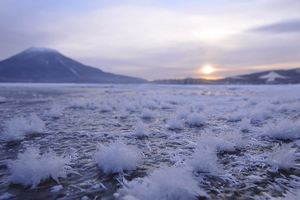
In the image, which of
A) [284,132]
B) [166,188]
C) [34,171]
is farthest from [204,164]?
[284,132]

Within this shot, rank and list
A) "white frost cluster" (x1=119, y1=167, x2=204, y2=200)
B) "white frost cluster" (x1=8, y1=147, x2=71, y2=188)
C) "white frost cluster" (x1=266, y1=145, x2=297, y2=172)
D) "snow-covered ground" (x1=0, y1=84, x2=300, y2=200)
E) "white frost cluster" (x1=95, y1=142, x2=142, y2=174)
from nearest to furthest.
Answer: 1. "white frost cluster" (x1=119, y1=167, x2=204, y2=200)
2. "snow-covered ground" (x1=0, y1=84, x2=300, y2=200)
3. "white frost cluster" (x1=8, y1=147, x2=71, y2=188)
4. "white frost cluster" (x1=95, y1=142, x2=142, y2=174)
5. "white frost cluster" (x1=266, y1=145, x2=297, y2=172)

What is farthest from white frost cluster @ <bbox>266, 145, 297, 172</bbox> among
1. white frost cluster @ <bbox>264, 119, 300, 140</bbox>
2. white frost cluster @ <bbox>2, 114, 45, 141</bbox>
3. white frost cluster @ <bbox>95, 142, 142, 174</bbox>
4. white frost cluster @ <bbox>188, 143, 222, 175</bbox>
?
white frost cluster @ <bbox>2, 114, 45, 141</bbox>

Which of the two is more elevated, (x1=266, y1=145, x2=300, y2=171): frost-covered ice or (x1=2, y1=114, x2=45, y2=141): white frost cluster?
(x1=266, y1=145, x2=300, y2=171): frost-covered ice

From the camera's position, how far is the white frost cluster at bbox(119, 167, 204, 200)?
4.51m

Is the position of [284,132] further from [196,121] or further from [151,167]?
[151,167]

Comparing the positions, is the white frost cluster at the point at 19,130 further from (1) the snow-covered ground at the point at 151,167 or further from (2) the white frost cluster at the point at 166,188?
(2) the white frost cluster at the point at 166,188

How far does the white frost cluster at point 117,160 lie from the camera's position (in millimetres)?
6078

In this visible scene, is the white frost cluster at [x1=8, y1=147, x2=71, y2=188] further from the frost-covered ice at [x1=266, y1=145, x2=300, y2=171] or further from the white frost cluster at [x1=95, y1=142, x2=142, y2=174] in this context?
the frost-covered ice at [x1=266, y1=145, x2=300, y2=171]

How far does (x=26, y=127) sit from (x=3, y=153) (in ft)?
8.84

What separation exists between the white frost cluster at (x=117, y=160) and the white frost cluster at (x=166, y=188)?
1.19 meters

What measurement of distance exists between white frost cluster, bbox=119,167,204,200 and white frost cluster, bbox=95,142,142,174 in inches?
46.9

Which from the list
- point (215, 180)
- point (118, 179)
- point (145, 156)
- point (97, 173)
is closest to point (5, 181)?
point (97, 173)

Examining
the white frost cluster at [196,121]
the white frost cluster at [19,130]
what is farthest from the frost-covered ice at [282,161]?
the white frost cluster at [19,130]

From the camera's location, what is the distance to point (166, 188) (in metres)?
4.58
